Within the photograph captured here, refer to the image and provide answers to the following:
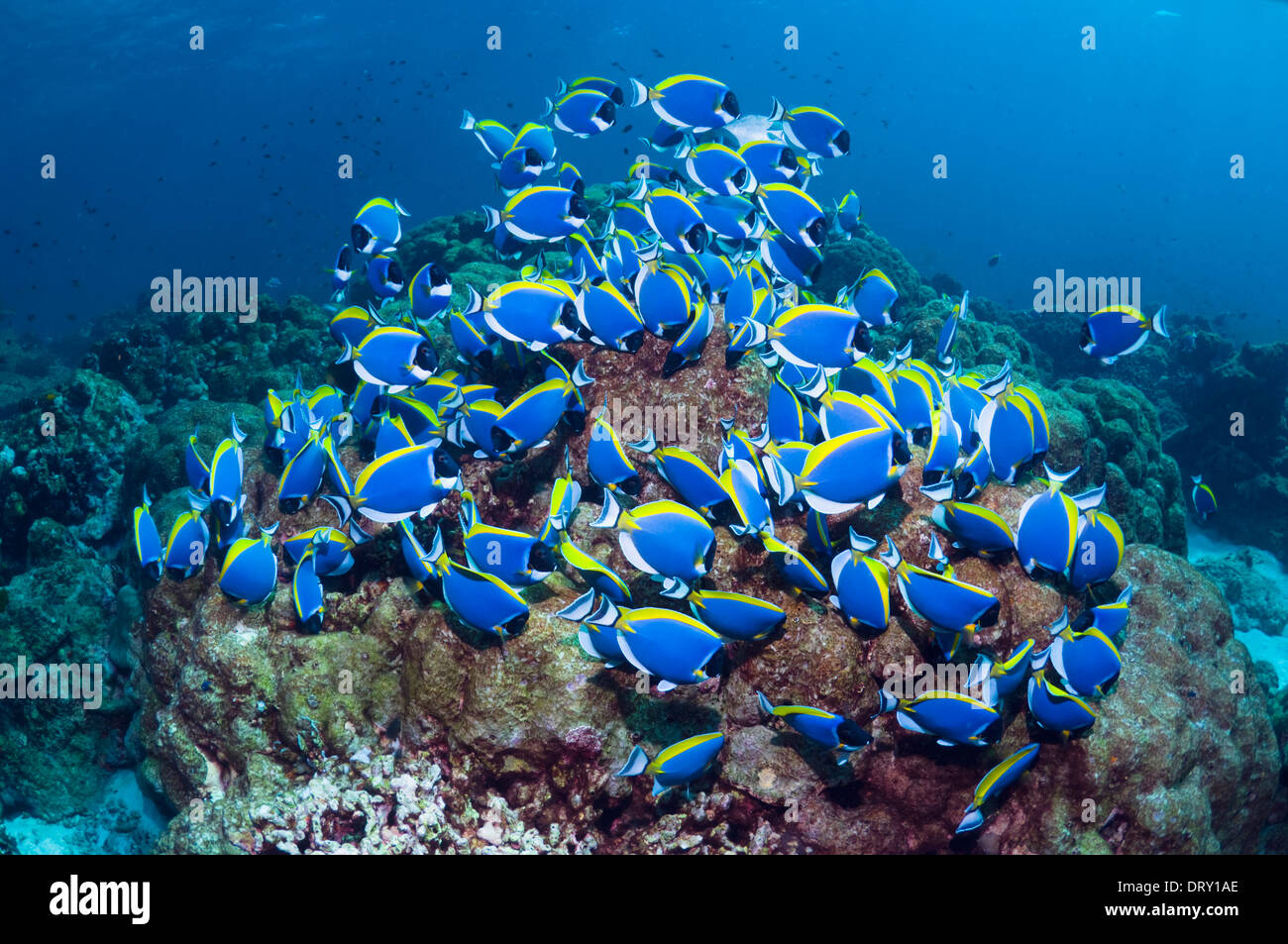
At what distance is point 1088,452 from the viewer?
5.92 m

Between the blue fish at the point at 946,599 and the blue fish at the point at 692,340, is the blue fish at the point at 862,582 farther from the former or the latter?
the blue fish at the point at 692,340

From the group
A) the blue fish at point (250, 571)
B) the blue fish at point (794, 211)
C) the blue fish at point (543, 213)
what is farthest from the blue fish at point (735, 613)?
Result: the blue fish at point (794, 211)

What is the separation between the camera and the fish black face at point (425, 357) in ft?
11.5

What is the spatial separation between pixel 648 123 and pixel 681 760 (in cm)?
6282

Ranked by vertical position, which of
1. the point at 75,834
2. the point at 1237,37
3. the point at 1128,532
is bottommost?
the point at 75,834

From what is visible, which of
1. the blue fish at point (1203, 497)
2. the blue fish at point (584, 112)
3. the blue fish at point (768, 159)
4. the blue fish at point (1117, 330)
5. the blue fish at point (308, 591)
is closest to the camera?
the blue fish at point (308, 591)

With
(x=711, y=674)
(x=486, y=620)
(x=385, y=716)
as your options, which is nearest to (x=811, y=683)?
(x=711, y=674)

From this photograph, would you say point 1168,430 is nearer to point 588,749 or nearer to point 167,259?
point 588,749

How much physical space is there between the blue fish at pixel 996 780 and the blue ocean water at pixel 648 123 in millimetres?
18169

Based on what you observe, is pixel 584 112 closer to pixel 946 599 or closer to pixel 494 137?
pixel 494 137

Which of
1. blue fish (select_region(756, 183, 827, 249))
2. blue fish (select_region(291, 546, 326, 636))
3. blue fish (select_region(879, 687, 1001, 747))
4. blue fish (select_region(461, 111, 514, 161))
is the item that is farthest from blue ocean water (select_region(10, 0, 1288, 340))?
blue fish (select_region(879, 687, 1001, 747))

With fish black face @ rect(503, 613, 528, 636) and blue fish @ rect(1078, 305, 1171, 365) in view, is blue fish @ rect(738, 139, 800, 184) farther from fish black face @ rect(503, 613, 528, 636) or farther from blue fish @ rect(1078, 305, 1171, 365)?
fish black face @ rect(503, 613, 528, 636)

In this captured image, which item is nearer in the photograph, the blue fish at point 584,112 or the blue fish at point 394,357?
the blue fish at point 394,357
